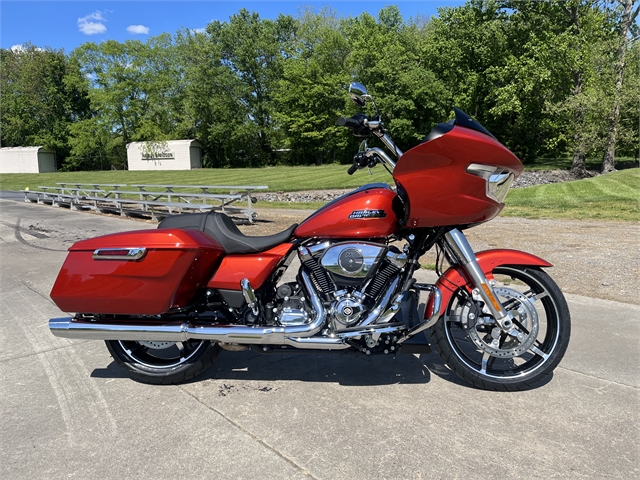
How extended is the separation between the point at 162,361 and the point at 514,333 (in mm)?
2421

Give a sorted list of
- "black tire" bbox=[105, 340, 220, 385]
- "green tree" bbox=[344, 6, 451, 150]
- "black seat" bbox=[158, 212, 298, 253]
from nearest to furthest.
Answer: "black seat" bbox=[158, 212, 298, 253] < "black tire" bbox=[105, 340, 220, 385] < "green tree" bbox=[344, 6, 451, 150]

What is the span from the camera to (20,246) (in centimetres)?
895

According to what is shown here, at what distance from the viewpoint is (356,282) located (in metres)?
2.92

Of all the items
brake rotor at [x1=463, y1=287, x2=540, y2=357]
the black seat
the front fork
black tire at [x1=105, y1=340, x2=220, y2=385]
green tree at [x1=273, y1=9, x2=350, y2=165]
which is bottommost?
black tire at [x1=105, y1=340, x2=220, y2=385]

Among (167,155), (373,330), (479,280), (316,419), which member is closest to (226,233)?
(373,330)

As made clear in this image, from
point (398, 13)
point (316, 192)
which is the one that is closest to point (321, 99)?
point (398, 13)

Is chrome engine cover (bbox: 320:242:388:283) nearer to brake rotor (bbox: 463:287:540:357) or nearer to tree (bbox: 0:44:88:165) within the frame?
brake rotor (bbox: 463:287:540:357)

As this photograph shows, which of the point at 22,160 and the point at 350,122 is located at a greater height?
the point at 22,160

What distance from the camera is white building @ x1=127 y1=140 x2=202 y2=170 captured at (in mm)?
47062

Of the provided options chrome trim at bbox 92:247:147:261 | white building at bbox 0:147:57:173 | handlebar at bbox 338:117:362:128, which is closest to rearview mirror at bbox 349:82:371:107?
handlebar at bbox 338:117:362:128

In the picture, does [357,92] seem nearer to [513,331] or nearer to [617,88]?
[513,331]

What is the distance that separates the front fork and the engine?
0.35 metres

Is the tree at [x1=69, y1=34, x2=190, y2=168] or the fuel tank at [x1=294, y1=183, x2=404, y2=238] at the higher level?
the tree at [x1=69, y1=34, x2=190, y2=168]

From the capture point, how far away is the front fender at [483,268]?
2.90 m
